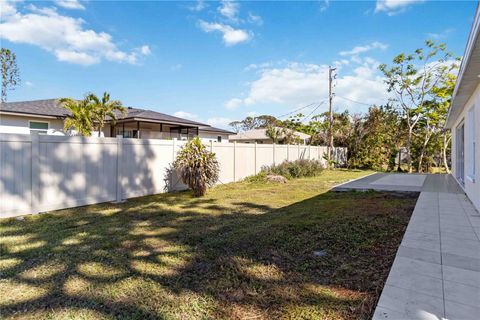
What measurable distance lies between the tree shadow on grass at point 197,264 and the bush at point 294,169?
25.2ft

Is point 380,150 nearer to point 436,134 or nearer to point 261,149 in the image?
point 436,134

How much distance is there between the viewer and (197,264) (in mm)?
3492

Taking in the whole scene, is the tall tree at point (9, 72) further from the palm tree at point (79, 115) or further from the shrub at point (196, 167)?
the shrub at point (196, 167)

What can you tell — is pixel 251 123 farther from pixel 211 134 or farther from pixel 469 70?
pixel 469 70

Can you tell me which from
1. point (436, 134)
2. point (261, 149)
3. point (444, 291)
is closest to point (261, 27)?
point (261, 149)

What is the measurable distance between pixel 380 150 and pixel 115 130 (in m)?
19.4

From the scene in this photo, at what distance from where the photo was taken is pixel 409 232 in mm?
4758

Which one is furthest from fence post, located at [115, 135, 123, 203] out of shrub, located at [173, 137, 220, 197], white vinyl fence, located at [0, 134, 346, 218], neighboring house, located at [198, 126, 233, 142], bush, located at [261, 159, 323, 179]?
neighboring house, located at [198, 126, 233, 142]

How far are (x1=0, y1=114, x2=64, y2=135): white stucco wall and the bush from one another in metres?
11.5

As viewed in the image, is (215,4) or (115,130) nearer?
(215,4)

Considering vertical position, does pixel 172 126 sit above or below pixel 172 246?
above

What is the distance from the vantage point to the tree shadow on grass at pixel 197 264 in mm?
2559

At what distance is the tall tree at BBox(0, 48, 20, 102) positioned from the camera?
1045 inches

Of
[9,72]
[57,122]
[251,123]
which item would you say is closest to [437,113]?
[57,122]
